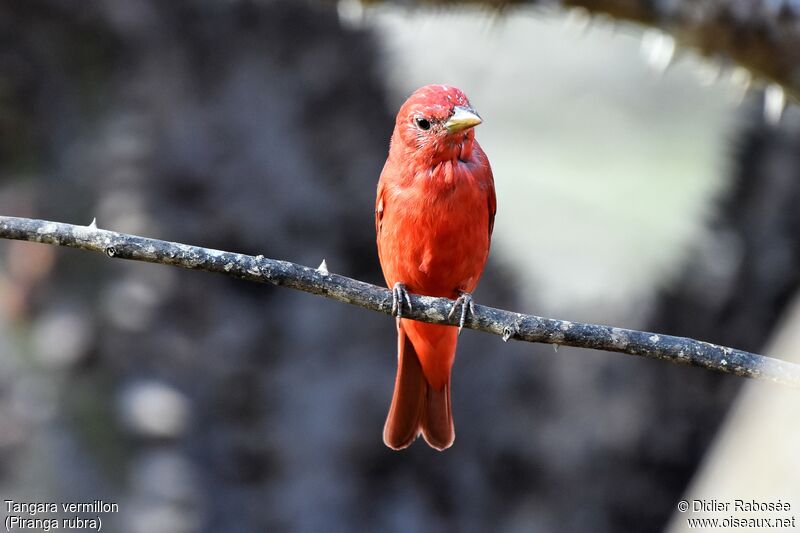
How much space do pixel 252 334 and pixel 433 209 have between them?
3.00m

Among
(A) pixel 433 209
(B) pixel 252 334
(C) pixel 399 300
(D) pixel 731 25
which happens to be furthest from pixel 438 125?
(B) pixel 252 334

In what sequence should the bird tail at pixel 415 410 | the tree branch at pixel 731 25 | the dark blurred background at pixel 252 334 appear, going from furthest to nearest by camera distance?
the dark blurred background at pixel 252 334, the tree branch at pixel 731 25, the bird tail at pixel 415 410

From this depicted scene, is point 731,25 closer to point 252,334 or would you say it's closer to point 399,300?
point 399,300

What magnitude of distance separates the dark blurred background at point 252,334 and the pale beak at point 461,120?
273 cm

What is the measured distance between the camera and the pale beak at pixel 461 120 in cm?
307

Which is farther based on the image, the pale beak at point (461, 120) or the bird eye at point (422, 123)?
the bird eye at point (422, 123)

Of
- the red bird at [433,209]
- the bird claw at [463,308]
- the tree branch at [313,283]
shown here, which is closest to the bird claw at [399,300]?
the red bird at [433,209]

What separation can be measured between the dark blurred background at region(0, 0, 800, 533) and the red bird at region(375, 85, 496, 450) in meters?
2.50

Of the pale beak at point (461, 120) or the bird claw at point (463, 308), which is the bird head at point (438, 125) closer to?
the pale beak at point (461, 120)

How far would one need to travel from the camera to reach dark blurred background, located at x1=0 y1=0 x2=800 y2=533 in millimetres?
5789

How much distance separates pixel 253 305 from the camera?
5980mm

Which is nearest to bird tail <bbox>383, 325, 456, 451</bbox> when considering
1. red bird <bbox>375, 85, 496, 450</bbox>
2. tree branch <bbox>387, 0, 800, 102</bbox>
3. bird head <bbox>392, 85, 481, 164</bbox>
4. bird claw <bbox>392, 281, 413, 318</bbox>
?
red bird <bbox>375, 85, 496, 450</bbox>

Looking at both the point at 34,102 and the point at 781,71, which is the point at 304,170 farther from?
the point at 781,71

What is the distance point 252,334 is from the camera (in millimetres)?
5934
